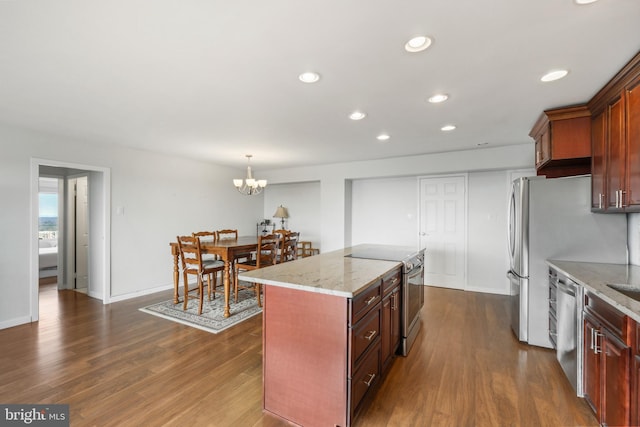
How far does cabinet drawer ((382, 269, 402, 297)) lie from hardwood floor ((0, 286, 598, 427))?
701 mm

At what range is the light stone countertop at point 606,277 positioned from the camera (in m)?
1.39

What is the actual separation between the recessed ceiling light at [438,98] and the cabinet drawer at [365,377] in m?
2.08

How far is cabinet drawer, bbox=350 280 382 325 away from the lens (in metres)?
1.62

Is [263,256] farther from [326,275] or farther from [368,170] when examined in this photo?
[368,170]

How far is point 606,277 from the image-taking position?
1.97m

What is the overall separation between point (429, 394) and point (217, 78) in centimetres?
275

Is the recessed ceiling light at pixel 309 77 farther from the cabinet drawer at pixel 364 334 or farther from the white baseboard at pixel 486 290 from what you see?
the white baseboard at pixel 486 290

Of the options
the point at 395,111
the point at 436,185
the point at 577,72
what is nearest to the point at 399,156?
the point at 436,185

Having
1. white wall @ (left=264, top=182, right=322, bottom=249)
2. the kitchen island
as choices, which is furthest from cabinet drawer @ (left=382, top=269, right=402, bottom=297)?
white wall @ (left=264, top=182, right=322, bottom=249)

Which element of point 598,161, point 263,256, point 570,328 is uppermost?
point 598,161

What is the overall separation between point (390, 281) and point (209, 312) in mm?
2490

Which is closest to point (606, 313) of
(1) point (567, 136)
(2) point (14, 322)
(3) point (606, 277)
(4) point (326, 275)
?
(3) point (606, 277)

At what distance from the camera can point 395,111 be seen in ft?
9.00

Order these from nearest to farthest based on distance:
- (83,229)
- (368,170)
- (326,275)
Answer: (326,275)
(83,229)
(368,170)
